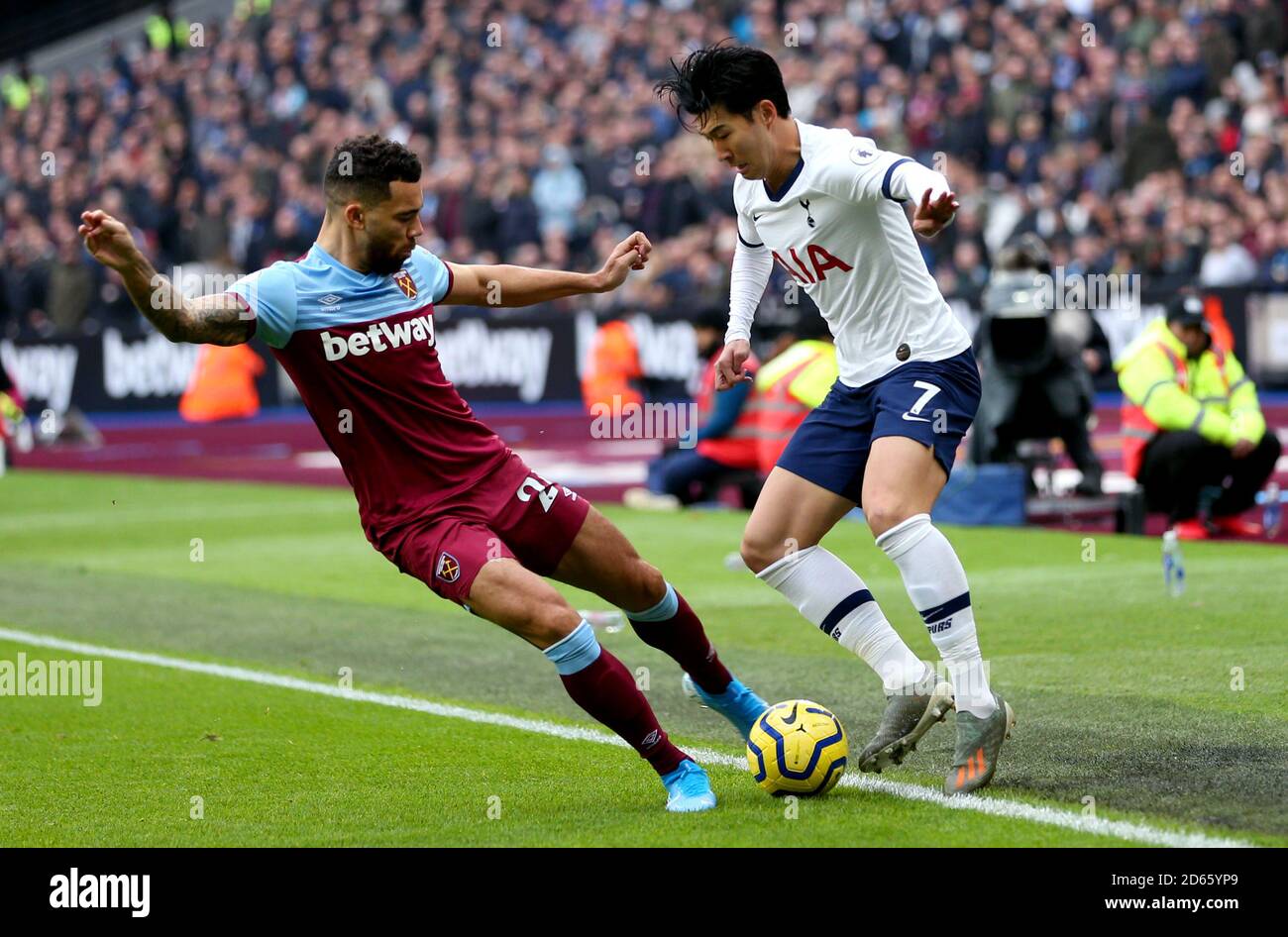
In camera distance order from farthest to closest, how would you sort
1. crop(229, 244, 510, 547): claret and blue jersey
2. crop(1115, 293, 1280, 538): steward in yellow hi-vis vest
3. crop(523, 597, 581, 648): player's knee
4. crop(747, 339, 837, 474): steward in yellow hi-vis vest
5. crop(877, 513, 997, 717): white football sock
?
1. crop(747, 339, 837, 474): steward in yellow hi-vis vest
2. crop(1115, 293, 1280, 538): steward in yellow hi-vis vest
3. crop(877, 513, 997, 717): white football sock
4. crop(229, 244, 510, 547): claret and blue jersey
5. crop(523, 597, 581, 648): player's knee

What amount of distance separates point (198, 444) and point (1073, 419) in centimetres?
1382

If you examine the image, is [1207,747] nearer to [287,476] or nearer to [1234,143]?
[287,476]

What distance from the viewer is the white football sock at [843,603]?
6.29 meters

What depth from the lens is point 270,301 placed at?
18.6 feet

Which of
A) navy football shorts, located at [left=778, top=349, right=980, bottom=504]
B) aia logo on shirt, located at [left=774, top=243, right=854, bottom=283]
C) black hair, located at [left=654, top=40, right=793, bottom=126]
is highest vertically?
black hair, located at [left=654, top=40, right=793, bottom=126]

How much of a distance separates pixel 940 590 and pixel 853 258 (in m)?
1.12

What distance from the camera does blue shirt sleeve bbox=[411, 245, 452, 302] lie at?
20.0 ft

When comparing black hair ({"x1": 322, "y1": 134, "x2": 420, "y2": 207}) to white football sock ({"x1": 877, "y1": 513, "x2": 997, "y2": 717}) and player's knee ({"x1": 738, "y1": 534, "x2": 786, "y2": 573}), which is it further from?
white football sock ({"x1": 877, "y1": 513, "x2": 997, "y2": 717})

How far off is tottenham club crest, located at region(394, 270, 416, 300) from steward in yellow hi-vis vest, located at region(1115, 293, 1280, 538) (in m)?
7.43

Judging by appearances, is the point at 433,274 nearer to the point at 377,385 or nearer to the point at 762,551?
the point at 377,385

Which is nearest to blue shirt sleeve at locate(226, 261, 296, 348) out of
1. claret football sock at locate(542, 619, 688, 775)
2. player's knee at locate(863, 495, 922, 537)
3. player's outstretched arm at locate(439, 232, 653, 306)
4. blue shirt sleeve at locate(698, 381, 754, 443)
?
player's outstretched arm at locate(439, 232, 653, 306)

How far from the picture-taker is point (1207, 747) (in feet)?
20.6

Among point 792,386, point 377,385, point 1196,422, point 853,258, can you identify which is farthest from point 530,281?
point 792,386
